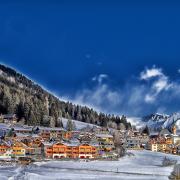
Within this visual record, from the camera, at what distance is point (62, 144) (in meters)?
120

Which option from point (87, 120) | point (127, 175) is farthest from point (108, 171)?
point (87, 120)

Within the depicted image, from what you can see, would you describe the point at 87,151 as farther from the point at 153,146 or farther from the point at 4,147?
the point at 153,146

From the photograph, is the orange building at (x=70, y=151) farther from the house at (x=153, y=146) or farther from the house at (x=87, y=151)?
the house at (x=153, y=146)

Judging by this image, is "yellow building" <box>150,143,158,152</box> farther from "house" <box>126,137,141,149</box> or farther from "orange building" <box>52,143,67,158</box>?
"orange building" <box>52,143,67,158</box>

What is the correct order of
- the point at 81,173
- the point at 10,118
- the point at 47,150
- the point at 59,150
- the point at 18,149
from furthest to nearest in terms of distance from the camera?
1. the point at 10,118
2. the point at 59,150
3. the point at 47,150
4. the point at 18,149
5. the point at 81,173

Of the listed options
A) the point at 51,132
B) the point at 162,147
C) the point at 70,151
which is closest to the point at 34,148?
the point at 70,151

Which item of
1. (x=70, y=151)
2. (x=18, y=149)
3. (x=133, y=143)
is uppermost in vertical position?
(x=133, y=143)

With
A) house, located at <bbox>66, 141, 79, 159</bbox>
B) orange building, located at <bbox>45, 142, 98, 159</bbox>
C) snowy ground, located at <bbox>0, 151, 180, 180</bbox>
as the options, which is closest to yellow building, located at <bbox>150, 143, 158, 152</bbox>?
orange building, located at <bbox>45, 142, 98, 159</bbox>

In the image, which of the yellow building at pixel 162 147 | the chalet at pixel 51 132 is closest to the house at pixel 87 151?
the chalet at pixel 51 132

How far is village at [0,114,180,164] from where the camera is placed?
115 metres

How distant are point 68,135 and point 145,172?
6817 cm

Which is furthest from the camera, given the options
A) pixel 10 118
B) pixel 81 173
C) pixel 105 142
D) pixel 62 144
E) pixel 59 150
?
pixel 10 118

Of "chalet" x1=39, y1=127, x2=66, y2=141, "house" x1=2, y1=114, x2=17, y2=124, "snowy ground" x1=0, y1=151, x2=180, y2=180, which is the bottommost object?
"snowy ground" x1=0, y1=151, x2=180, y2=180

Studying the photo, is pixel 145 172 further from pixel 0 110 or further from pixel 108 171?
pixel 0 110
